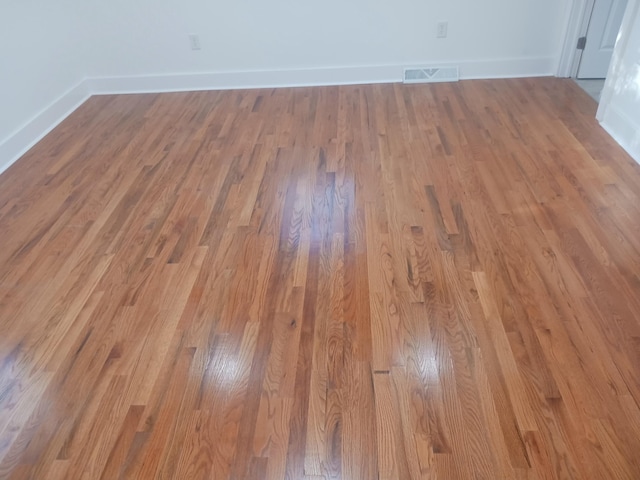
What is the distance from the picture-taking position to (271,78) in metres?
3.64

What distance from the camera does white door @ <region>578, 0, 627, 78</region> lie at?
3.06m

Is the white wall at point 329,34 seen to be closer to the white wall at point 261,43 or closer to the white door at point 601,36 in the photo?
the white wall at point 261,43

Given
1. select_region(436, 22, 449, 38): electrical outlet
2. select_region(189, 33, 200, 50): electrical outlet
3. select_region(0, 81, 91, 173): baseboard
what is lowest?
select_region(0, 81, 91, 173): baseboard

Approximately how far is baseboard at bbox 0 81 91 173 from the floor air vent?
2689mm

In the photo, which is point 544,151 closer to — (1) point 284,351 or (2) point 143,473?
(1) point 284,351

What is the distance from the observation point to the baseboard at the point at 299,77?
349cm

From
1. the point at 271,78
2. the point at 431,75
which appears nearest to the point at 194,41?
the point at 271,78

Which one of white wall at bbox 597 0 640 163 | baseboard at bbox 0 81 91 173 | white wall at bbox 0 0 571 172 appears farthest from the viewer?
white wall at bbox 0 0 571 172

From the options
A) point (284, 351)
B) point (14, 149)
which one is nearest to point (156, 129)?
point (14, 149)

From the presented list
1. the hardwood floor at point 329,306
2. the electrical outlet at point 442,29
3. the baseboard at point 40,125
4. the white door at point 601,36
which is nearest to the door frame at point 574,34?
the white door at point 601,36

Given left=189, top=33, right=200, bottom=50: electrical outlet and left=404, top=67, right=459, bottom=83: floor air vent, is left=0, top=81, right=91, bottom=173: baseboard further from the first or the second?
left=404, top=67, right=459, bottom=83: floor air vent

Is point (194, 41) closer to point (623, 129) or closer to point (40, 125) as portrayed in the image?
point (40, 125)

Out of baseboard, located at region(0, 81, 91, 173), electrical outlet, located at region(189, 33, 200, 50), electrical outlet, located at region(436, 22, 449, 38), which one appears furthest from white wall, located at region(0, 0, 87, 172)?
electrical outlet, located at region(436, 22, 449, 38)

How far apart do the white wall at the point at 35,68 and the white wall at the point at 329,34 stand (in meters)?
0.23
